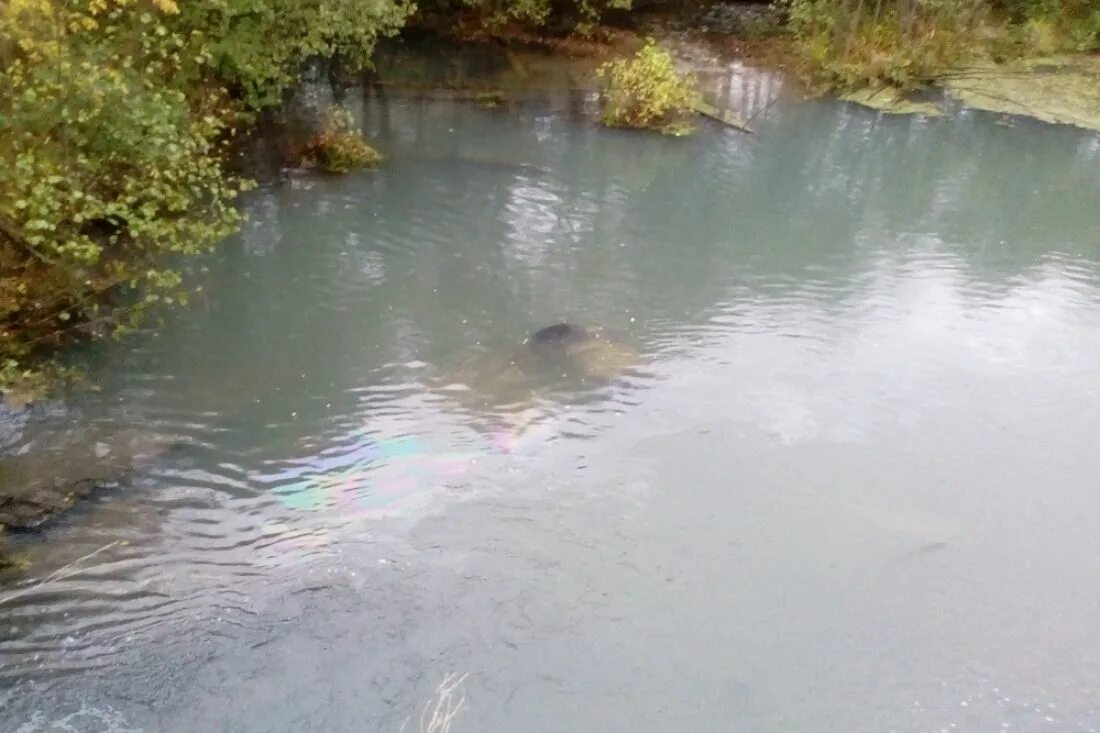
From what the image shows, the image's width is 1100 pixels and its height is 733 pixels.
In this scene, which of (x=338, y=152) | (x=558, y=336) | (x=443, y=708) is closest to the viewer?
(x=443, y=708)

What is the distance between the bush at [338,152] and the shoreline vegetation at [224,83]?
25 millimetres

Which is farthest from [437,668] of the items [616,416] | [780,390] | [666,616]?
[780,390]

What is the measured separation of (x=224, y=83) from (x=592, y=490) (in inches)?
294

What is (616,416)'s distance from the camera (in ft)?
24.6

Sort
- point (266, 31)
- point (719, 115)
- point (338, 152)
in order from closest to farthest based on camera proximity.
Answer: point (266, 31), point (338, 152), point (719, 115)

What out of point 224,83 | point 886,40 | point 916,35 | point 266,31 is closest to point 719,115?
point 886,40

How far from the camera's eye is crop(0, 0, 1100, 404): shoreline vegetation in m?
6.51

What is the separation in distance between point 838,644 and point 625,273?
5125mm

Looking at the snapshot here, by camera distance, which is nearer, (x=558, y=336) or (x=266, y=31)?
(x=558, y=336)

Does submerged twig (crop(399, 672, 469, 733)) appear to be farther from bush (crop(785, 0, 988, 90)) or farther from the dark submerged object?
bush (crop(785, 0, 988, 90))

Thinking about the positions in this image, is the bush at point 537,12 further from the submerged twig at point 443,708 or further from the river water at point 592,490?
the submerged twig at point 443,708

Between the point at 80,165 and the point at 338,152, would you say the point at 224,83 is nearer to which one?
the point at 338,152

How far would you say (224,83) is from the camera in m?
11.2

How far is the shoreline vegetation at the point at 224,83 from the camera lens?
256 inches
